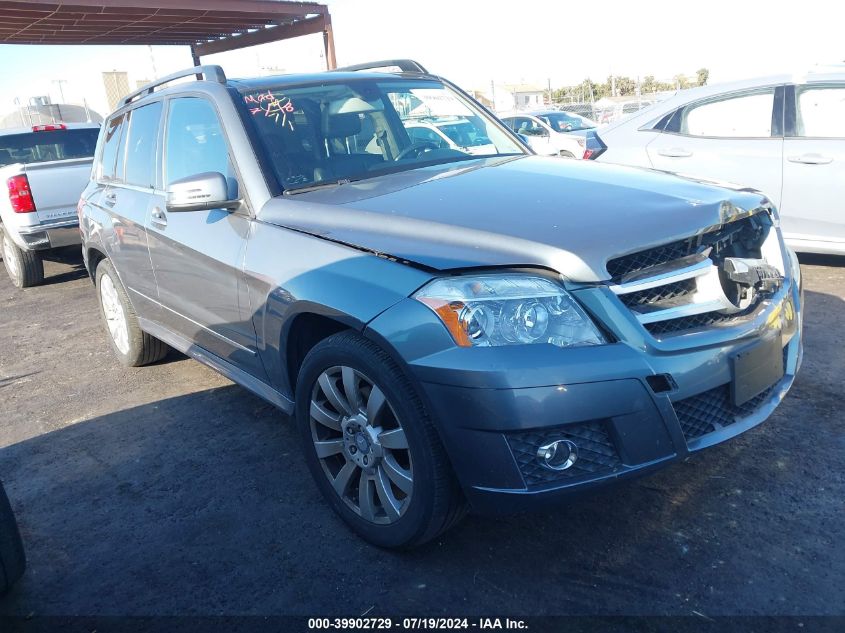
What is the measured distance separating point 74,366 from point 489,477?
13.8 ft

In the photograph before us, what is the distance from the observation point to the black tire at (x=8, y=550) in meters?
2.57

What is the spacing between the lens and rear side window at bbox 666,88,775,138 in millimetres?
5969

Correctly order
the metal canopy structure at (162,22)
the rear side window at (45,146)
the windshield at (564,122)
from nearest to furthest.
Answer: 1. the rear side window at (45,146)
2. the metal canopy structure at (162,22)
3. the windshield at (564,122)

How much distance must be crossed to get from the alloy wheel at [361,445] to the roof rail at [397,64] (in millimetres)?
2260

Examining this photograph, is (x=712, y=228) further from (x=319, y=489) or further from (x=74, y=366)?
(x=74, y=366)

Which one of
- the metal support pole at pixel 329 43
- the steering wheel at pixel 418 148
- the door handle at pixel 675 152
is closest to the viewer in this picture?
the steering wheel at pixel 418 148

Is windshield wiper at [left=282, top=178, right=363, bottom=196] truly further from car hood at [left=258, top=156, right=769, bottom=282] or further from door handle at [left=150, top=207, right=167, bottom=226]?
door handle at [left=150, top=207, right=167, bottom=226]

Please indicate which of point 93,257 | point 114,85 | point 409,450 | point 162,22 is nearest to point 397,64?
point 93,257

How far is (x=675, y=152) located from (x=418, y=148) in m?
3.39

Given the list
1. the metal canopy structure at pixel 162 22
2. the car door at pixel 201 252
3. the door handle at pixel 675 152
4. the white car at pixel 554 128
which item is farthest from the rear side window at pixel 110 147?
the white car at pixel 554 128

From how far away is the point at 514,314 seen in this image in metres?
2.27

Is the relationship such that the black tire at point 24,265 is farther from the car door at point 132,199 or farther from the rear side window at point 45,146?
the car door at point 132,199

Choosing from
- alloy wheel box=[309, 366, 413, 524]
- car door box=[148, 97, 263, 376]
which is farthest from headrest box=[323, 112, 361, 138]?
alloy wheel box=[309, 366, 413, 524]

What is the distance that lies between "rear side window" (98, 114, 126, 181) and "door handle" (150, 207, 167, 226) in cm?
112
